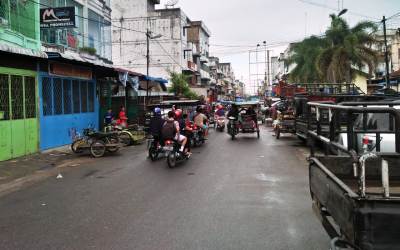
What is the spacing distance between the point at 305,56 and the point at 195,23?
34074mm

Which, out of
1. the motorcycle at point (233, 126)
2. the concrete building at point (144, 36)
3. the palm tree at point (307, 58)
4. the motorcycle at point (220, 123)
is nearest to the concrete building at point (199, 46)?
the concrete building at point (144, 36)

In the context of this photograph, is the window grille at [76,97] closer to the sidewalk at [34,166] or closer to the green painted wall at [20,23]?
the green painted wall at [20,23]

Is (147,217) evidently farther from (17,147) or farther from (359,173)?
(17,147)

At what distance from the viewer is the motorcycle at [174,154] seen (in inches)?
497

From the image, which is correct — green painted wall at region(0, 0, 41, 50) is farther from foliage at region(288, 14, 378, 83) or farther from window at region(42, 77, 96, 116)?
foliage at region(288, 14, 378, 83)

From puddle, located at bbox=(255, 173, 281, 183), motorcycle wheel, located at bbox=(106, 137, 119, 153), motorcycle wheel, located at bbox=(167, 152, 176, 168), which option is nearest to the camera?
puddle, located at bbox=(255, 173, 281, 183)

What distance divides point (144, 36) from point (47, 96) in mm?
41210

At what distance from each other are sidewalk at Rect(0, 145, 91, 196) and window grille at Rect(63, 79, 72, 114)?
7.00ft

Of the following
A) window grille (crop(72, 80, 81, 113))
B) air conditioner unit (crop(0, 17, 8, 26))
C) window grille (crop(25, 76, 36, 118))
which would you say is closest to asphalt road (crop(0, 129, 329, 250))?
window grille (crop(25, 76, 36, 118))

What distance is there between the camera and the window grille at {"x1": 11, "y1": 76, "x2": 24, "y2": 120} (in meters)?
14.7

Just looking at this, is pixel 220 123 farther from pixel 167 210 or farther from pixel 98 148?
pixel 167 210

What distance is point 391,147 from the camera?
313 inches

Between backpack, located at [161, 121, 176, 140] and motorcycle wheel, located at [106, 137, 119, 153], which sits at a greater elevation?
backpack, located at [161, 121, 176, 140]

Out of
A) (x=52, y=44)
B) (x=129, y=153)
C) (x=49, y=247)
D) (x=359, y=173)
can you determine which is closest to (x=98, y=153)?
(x=129, y=153)
